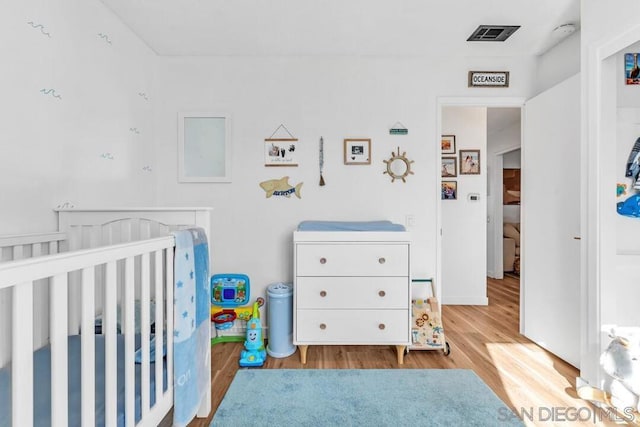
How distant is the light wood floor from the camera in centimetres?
166

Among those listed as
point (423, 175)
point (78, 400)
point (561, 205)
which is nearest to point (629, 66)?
point (561, 205)

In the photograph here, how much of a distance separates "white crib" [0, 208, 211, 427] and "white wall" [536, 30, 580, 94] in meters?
2.78

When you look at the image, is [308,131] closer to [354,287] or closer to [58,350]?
[354,287]

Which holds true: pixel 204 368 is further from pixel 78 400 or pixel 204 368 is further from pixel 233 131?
pixel 233 131

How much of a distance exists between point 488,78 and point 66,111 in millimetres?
2998

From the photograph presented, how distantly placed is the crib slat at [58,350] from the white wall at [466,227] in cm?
339

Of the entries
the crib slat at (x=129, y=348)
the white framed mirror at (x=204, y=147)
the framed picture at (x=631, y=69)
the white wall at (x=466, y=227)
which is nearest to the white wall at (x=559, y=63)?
the framed picture at (x=631, y=69)

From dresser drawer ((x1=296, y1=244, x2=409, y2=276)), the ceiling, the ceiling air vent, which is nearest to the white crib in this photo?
dresser drawer ((x1=296, y1=244, x2=409, y2=276))

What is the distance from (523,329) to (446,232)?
123 centimetres

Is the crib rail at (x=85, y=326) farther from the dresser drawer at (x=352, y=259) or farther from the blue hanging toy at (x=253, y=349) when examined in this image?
the dresser drawer at (x=352, y=259)

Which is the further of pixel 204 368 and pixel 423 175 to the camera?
pixel 423 175

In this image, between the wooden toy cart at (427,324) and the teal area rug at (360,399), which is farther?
the wooden toy cart at (427,324)

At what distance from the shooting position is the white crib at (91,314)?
2.21ft

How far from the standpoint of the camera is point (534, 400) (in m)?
1.70
